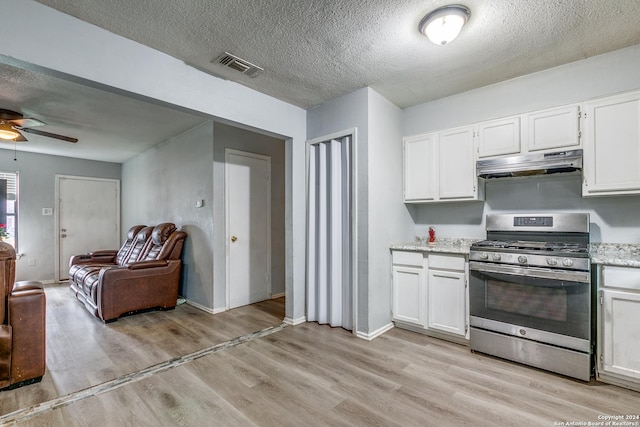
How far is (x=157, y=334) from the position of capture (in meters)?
3.11

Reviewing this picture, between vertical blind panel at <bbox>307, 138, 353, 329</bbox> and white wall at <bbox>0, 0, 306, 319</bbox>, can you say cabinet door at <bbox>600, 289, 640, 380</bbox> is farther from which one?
white wall at <bbox>0, 0, 306, 319</bbox>

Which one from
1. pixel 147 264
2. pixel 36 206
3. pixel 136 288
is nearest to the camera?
pixel 136 288

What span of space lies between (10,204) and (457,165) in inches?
293

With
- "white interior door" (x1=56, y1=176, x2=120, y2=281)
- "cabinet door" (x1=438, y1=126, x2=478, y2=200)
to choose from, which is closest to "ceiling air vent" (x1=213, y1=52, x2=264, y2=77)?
"cabinet door" (x1=438, y1=126, x2=478, y2=200)

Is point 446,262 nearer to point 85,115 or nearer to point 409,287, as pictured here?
point 409,287

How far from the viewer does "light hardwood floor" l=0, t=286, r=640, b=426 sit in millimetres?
1790

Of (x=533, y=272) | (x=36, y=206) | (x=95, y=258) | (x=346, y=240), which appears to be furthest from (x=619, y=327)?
(x=36, y=206)

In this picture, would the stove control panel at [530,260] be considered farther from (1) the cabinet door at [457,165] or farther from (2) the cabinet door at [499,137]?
(2) the cabinet door at [499,137]

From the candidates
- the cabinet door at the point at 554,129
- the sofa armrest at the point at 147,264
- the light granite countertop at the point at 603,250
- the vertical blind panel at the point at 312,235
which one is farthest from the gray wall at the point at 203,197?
A: the cabinet door at the point at 554,129

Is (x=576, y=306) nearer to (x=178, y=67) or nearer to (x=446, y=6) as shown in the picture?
(x=446, y=6)

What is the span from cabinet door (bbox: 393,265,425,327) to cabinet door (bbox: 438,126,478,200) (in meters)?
0.86

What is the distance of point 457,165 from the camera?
3055 mm

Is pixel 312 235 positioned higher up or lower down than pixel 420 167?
lower down

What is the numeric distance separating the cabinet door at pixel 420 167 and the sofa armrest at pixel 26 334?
3417mm
